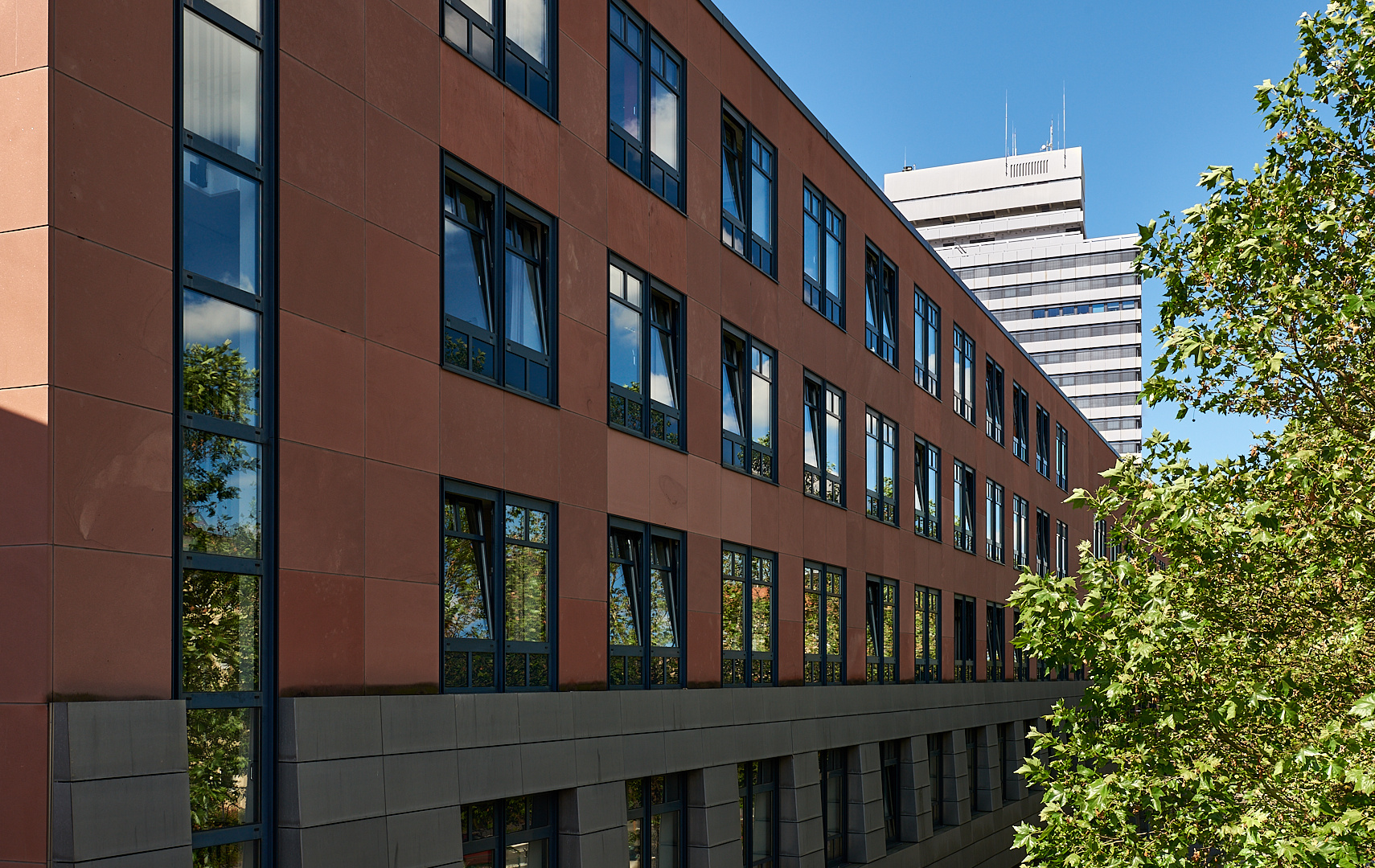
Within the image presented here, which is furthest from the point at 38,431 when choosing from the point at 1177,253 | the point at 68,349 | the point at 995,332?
the point at 995,332

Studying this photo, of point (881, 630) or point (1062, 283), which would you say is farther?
point (1062, 283)

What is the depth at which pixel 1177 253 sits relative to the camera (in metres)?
14.8

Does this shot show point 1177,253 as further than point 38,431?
Yes

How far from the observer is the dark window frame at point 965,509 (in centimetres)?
3747

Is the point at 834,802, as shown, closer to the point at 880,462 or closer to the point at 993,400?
the point at 880,462

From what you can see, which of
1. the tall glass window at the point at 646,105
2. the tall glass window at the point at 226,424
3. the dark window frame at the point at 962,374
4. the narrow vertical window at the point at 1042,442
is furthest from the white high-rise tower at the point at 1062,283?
the tall glass window at the point at 226,424

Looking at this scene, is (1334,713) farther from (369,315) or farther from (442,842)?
(369,315)

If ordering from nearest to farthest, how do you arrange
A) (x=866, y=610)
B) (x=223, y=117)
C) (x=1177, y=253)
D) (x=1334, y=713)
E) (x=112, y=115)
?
(x=112, y=115)
(x=223, y=117)
(x=1334, y=713)
(x=1177, y=253)
(x=866, y=610)

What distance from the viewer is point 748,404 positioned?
2339 centimetres

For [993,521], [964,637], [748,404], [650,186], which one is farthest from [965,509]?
[650,186]

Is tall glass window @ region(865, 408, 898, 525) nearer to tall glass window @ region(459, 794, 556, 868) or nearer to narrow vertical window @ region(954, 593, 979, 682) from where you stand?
narrow vertical window @ region(954, 593, 979, 682)

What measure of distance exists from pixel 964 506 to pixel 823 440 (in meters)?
12.8

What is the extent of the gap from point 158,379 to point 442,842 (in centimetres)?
580

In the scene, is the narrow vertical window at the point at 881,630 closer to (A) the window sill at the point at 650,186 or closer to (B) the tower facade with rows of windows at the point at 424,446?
(B) the tower facade with rows of windows at the point at 424,446
